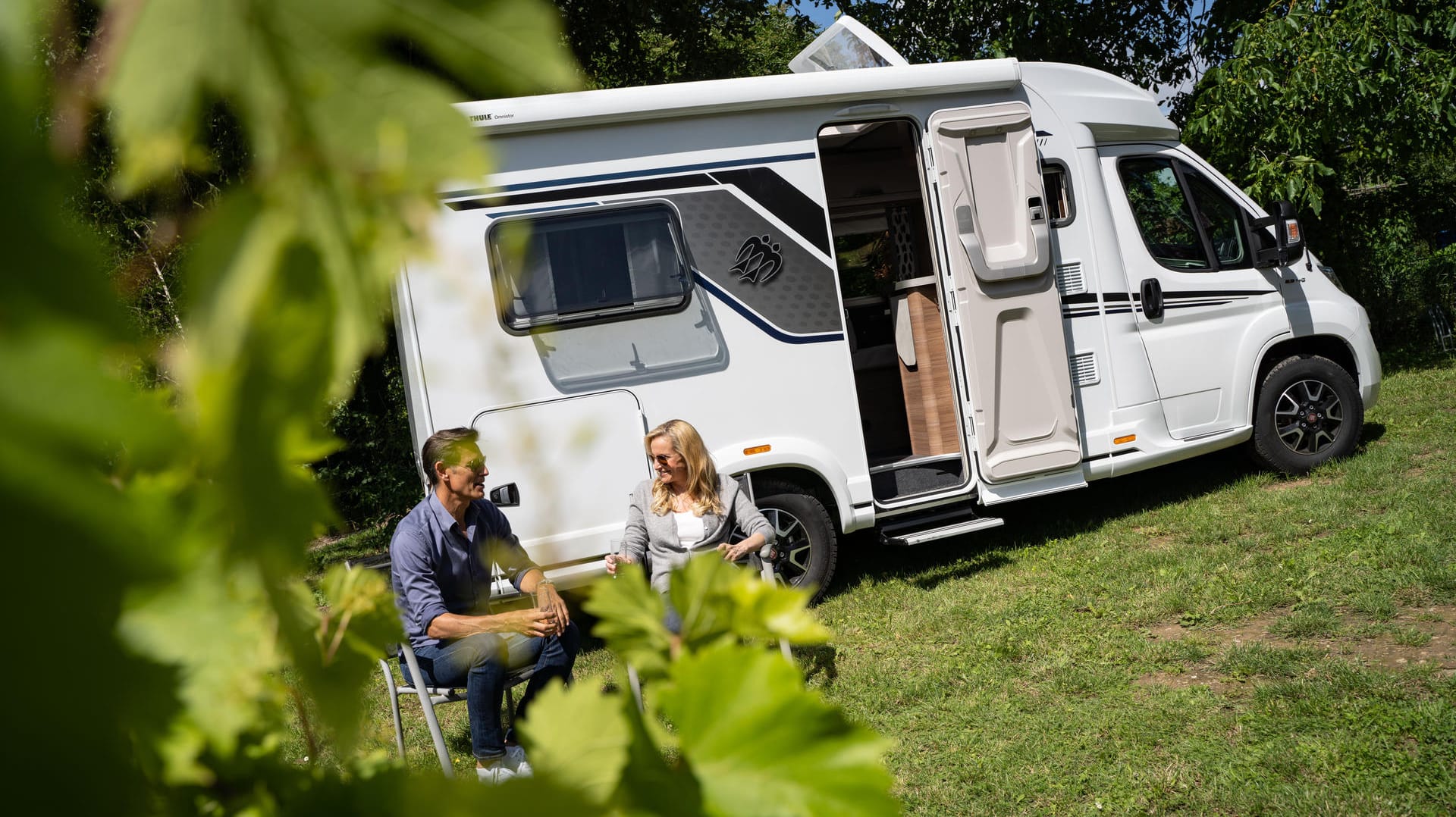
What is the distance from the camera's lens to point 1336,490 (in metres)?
6.15

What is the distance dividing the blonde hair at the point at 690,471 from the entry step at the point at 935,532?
1.27 metres

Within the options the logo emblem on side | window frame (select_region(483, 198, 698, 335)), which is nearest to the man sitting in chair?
window frame (select_region(483, 198, 698, 335))

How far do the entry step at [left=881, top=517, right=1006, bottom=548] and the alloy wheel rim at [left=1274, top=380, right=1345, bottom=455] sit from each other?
2.36 m

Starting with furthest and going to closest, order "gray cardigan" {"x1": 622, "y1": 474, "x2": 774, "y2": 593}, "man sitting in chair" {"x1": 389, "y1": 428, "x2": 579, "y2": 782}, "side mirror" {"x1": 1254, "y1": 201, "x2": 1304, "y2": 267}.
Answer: "side mirror" {"x1": 1254, "y1": 201, "x2": 1304, "y2": 267} → "gray cardigan" {"x1": 622, "y1": 474, "x2": 774, "y2": 593} → "man sitting in chair" {"x1": 389, "y1": 428, "x2": 579, "y2": 782}

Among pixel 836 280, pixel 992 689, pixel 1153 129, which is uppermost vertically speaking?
pixel 1153 129

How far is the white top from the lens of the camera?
4.75 metres

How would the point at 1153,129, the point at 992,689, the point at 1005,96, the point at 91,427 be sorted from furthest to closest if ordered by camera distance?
the point at 1153,129 < the point at 1005,96 < the point at 992,689 < the point at 91,427

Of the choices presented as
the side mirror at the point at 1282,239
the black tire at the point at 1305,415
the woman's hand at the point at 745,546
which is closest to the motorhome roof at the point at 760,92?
the side mirror at the point at 1282,239

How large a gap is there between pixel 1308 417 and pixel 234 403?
763 cm

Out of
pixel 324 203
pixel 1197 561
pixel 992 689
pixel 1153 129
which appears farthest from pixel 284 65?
pixel 1153 129

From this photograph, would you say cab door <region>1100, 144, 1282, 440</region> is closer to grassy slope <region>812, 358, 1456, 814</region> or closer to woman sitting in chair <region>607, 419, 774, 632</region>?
grassy slope <region>812, 358, 1456, 814</region>

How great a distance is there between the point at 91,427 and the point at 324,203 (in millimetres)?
63

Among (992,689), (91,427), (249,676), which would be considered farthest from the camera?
(992,689)

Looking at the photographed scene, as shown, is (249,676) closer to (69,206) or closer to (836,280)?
(69,206)
